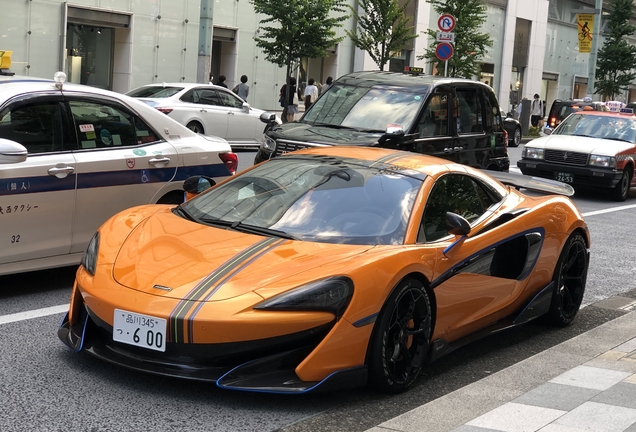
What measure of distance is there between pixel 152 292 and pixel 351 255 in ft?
3.39

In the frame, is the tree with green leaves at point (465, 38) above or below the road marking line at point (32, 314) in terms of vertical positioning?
above

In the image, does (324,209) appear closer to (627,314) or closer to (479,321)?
(479,321)

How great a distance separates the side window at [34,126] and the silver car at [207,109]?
12100 millimetres

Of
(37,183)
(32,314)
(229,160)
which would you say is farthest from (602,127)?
(32,314)

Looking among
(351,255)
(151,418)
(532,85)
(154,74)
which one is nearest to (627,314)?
(351,255)

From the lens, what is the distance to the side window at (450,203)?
5621 mm

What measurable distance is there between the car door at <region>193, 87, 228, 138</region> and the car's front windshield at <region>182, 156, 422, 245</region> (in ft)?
46.0

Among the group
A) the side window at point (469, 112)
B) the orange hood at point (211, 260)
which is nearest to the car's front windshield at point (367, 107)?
the side window at point (469, 112)

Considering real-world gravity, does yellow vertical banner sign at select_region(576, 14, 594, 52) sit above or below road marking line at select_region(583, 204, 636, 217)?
above

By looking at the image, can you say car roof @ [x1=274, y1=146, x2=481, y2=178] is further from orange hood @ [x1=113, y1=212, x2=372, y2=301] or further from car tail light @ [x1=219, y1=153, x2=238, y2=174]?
car tail light @ [x1=219, y1=153, x2=238, y2=174]

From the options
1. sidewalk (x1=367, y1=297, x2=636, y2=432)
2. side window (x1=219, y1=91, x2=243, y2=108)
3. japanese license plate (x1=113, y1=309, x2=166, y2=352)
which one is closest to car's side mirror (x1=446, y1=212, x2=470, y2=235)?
sidewalk (x1=367, y1=297, x2=636, y2=432)

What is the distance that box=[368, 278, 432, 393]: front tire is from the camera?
16.1 ft

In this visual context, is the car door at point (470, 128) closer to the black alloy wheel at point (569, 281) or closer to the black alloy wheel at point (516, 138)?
the black alloy wheel at point (569, 281)

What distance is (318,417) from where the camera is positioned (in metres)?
4.68
